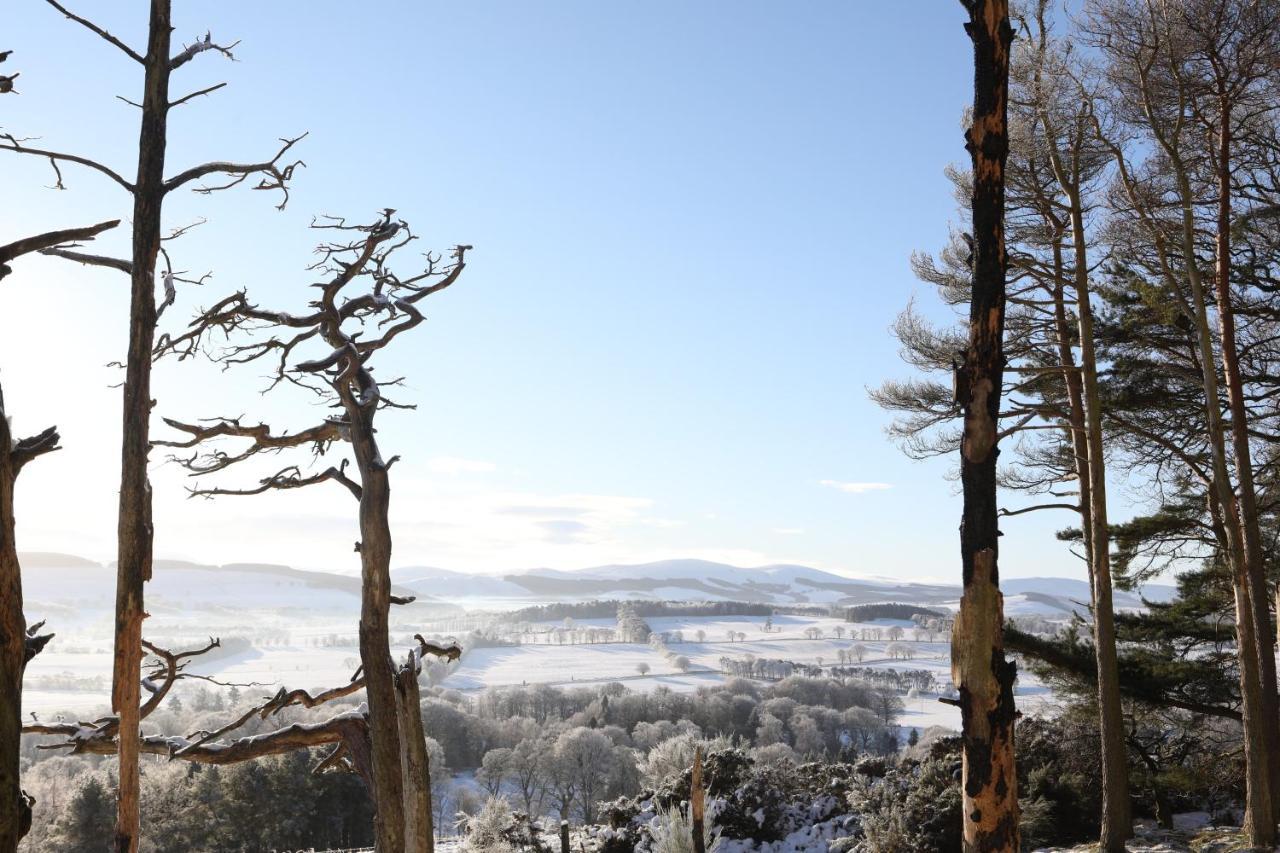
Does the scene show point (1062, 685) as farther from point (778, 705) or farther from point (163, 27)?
point (778, 705)

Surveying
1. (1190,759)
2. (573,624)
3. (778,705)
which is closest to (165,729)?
(778,705)

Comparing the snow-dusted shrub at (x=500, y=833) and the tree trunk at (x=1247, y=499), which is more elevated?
the tree trunk at (x=1247, y=499)

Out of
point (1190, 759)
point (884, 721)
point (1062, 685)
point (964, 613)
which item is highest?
point (964, 613)

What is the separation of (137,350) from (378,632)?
2.76m

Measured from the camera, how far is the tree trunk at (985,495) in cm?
485

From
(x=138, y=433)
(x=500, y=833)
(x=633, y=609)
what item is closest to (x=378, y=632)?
(x=138, y=433)

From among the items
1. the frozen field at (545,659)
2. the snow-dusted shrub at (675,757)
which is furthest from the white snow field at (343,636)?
the snow-dusted shrub at (675,757)

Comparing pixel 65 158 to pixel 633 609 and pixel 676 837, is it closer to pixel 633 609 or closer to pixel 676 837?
pixel 676 837

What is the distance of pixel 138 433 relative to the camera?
411cm

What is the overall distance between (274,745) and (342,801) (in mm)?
18457

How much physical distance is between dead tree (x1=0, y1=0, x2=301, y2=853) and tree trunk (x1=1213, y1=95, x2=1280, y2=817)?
9621 mm

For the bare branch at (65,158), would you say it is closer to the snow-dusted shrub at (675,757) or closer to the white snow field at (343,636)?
the snow-dusted shrub at (675,757)

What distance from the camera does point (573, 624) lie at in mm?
89812

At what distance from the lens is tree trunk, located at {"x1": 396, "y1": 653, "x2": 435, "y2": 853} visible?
243 inches
